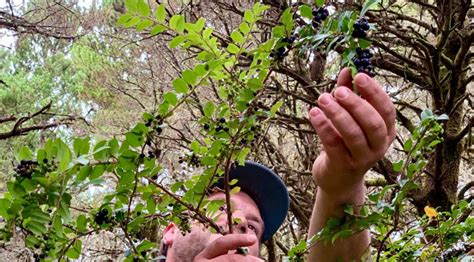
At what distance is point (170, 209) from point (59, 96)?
28.3 ft

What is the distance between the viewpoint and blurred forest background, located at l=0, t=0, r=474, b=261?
2.16 meters

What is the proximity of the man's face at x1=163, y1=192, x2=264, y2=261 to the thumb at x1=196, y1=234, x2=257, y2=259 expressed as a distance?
3.8 inches

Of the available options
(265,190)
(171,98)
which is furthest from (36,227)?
→ (265,190)

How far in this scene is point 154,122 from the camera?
2.75 feet

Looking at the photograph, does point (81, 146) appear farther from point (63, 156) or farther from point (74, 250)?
point (74, 250)

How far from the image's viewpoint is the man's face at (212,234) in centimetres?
113

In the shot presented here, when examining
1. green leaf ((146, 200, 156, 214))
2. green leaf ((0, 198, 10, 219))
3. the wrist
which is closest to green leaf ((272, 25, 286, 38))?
the wrist

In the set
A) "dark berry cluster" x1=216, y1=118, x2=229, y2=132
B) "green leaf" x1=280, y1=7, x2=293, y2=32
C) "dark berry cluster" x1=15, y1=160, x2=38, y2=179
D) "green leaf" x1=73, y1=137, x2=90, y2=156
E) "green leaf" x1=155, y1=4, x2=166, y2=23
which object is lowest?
"dark berry cluster" x1=15, y1=160, x2=38, y2=179

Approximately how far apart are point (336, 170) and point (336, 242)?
232 millimetres

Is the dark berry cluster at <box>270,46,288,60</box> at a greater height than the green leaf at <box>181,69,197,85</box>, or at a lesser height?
greater

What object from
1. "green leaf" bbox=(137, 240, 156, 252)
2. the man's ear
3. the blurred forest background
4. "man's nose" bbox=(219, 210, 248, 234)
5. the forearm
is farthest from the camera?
the blurred forest background

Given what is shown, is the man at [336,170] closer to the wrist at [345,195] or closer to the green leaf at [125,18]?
the wrist at [345,195]

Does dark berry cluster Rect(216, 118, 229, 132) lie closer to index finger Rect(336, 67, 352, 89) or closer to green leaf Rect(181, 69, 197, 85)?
green leaf Rect(181, 69, 197, 85)

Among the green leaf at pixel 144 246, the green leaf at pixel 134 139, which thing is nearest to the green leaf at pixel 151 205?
the green leaf at pixel 144 246
